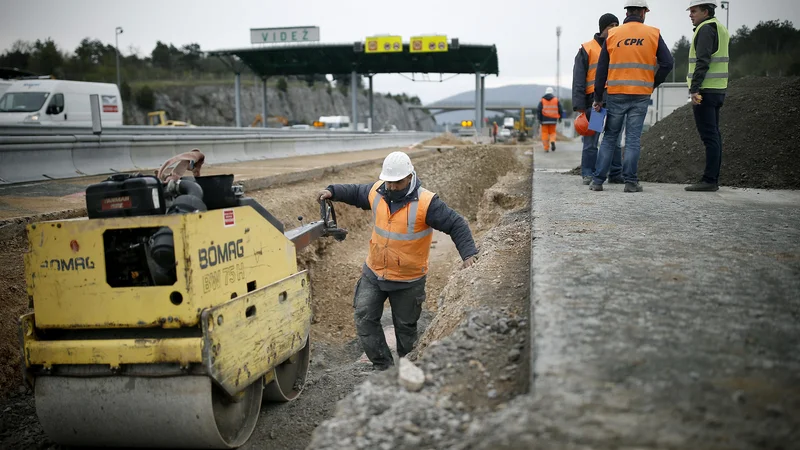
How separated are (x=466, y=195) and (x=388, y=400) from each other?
16.3 m

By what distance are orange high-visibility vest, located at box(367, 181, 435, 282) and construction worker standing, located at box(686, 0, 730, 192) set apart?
12.3ft

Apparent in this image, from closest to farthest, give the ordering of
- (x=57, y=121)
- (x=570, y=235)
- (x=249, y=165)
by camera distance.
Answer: (x=570, y=235)
(x=249, y=165)
(x=57, y=121)

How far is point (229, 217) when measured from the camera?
4.24 metres

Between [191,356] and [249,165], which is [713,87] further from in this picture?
[249,165]

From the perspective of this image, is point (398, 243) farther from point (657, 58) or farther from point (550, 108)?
point (550, 108)

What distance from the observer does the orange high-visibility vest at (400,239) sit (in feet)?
19.5

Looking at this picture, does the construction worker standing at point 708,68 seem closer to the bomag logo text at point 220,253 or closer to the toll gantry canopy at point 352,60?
the bomag logo text at point 220,253

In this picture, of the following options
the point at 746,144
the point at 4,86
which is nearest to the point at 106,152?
the point at 746,144

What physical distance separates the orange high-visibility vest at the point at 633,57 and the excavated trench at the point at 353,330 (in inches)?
79.0

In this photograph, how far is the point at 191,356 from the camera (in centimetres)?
384

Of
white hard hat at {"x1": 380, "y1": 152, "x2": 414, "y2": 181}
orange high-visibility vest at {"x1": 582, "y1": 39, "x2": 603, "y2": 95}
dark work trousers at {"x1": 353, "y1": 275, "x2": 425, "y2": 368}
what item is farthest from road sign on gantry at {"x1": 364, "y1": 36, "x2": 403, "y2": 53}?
white hard hat at {"x1": 380, "y1": 152, "x2": 414, "y2": 181}

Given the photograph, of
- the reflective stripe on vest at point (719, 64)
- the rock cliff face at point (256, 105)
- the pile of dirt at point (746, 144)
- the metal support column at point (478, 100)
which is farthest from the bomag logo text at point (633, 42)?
the rock cliff face at point (256, 105)

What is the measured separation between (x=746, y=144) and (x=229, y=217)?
8.08m

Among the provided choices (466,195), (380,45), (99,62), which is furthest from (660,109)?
(99,62)
